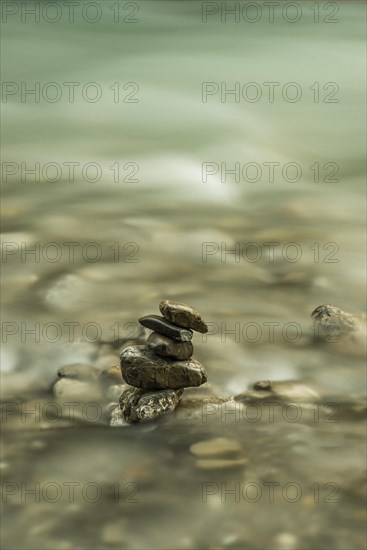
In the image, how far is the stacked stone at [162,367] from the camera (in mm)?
2656

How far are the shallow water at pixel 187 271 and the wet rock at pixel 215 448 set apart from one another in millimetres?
26

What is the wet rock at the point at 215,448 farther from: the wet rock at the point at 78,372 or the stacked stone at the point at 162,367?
the wet rock at the point at 78,372

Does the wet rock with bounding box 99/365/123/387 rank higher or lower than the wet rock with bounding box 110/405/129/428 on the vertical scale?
higher

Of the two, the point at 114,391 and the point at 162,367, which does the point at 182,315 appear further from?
the point at 114,391

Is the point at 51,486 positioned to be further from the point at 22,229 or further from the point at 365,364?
the point at 22,229

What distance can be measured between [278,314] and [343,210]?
1225 millimetres

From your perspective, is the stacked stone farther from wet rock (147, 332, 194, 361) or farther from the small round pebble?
the small round pebble

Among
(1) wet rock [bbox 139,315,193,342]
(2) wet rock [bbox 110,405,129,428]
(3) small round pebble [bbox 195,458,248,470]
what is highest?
(1) wet rock [bbox 139,315,193,342]

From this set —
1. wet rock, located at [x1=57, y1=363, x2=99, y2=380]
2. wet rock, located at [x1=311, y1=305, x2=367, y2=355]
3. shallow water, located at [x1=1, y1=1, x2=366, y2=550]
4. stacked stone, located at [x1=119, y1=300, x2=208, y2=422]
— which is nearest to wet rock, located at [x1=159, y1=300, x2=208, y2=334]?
stacked stone, located at [x1=119, y1=300, x2=208, y2=422]

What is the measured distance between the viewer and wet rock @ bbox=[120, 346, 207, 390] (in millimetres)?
2650

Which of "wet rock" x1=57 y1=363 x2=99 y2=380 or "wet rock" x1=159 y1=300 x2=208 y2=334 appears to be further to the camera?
"wet rock" x1=57 y1=363 x2=99 y2=380

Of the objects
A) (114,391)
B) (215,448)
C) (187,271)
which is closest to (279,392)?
(215,448)

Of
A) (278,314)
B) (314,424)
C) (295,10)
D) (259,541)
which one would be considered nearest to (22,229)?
(278,314)

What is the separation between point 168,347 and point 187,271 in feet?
3.50
